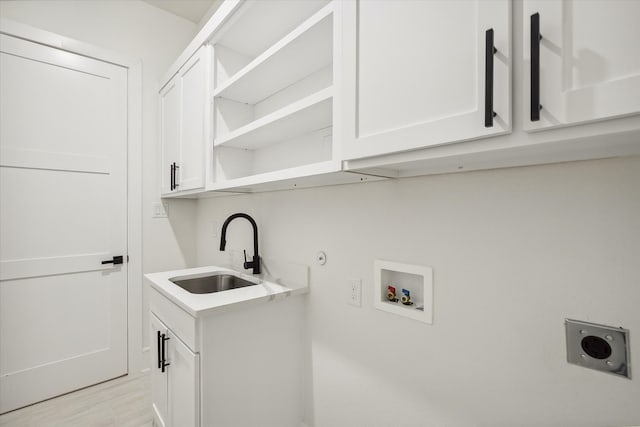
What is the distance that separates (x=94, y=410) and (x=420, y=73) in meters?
2.56

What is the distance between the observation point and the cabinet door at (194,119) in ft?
5.57

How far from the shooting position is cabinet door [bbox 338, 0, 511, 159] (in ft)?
1.95

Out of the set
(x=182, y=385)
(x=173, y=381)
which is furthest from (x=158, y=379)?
(x=182, y=385)

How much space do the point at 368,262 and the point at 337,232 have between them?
21 centimetres

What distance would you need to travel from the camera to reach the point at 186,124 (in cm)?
193

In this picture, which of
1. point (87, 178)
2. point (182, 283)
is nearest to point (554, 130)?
point (182, 283)

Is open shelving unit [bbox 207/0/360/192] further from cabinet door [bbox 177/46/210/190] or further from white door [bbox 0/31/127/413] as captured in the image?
white door [bbox 0/31/127/413]

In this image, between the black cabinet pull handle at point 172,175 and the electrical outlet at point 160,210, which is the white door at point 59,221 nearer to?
the electrical outlet at point 160,210

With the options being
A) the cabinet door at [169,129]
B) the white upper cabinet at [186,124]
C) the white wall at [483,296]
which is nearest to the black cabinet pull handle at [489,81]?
the white wall at [483,296]

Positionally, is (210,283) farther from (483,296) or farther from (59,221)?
(483,296)

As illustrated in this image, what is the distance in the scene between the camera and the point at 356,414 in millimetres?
1232

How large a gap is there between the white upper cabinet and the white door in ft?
1.17

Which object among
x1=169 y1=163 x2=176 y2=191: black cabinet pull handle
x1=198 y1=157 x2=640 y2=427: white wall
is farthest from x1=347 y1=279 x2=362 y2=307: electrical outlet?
x1=169 y1=163 x2=176 y2=191: black cabinet pull handle

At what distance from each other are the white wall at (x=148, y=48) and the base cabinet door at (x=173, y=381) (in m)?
0.93
